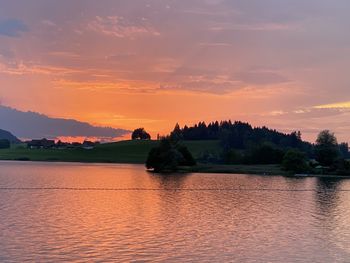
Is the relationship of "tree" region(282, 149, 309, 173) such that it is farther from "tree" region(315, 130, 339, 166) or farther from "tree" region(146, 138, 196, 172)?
"tree" region(146, 138, 196, 172)

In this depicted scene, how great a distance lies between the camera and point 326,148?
185875 millimetres

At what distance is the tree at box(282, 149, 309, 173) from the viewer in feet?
574

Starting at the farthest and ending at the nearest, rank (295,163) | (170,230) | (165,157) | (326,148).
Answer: (326,148), (295,163), (165,157), (170,230)

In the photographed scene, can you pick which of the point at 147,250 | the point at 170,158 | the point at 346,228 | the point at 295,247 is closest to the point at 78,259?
the point at 147,250

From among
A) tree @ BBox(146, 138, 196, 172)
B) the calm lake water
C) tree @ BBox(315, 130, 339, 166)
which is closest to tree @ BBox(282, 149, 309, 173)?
tree @ BBox(315, 130, 339, 166)

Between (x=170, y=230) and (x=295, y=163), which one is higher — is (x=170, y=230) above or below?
below

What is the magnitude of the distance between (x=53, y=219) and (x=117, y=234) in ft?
34.5

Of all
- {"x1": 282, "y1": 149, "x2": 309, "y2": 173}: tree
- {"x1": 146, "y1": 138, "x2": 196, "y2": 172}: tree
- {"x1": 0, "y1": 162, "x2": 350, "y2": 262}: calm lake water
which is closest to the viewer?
{"x1": 0, "y1": 162, "x2": 350, "y2": 262}: calm lake water

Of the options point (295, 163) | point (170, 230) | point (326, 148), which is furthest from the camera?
point (326, 148)

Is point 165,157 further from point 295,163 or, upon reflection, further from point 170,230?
point 170,230

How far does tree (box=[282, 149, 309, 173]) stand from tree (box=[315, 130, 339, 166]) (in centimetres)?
1256

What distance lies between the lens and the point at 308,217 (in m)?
56.6

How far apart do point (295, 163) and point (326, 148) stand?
58.1 ft

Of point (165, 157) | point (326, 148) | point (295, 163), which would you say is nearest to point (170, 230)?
point (165, 157)
